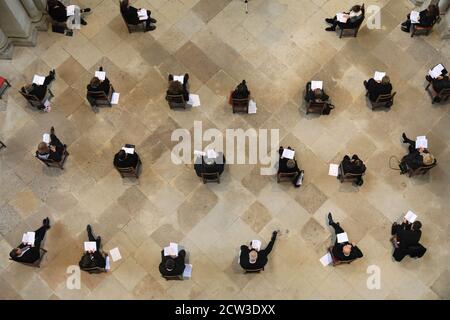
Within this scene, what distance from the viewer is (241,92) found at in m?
13.7

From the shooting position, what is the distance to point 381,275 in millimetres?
13023

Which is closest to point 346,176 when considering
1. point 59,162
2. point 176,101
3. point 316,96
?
point 316,96

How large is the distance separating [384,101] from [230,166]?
479 centimetres

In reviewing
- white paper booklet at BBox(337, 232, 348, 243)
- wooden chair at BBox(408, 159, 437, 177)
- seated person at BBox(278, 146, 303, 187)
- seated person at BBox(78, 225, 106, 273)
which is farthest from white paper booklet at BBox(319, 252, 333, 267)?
seated person at BBox(78, 225, 106, 273)

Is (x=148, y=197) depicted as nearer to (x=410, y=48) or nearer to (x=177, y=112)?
(x=177, y=112)

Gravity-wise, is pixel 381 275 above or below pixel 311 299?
above

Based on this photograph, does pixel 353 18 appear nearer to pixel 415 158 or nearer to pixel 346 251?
pixel 415 158

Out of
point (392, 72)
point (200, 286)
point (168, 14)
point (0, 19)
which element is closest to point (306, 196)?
point (200, 286)

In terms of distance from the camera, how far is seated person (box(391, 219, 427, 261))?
496 inches

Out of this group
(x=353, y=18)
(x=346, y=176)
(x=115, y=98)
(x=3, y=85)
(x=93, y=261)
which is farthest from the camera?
(x=3, y=85)

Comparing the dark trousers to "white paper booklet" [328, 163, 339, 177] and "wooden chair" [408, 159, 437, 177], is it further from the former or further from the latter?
"wooden chair" [408, 159, 437, 177]

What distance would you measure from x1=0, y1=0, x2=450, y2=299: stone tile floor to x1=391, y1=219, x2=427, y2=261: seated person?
0.39 metres

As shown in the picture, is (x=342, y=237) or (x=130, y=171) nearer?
(x=342, y=237)
